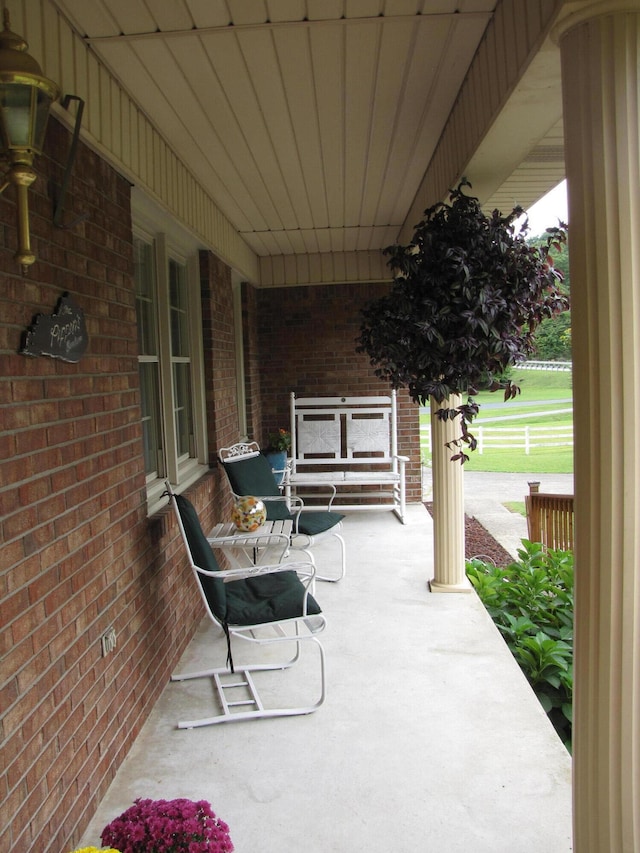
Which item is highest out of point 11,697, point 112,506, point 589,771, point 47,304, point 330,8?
point 330,8

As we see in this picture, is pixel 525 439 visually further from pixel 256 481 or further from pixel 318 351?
pixel 256 481

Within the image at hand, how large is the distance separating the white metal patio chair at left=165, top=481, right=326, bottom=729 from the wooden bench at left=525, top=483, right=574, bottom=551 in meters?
2.93

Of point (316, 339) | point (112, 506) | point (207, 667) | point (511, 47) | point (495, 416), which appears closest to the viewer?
point (511, 47)

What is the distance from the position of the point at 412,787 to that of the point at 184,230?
3246mm

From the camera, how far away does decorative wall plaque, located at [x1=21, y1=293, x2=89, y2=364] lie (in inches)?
77.6

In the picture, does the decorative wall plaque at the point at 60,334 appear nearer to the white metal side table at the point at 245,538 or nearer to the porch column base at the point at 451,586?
the white metal side table at the point at 245,538

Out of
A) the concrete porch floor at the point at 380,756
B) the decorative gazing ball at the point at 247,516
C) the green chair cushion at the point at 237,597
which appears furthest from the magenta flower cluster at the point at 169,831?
the decorative gazing ball at the point at 247,516

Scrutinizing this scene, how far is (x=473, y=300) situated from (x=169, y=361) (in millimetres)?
1968

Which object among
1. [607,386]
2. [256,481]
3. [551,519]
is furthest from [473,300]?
[551,519]

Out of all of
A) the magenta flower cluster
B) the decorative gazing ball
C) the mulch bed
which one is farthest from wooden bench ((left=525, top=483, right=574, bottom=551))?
the magenta flower cluster

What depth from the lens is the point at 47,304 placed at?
2.13 meters

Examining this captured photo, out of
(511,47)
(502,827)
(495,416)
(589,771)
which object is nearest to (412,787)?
(502,827)

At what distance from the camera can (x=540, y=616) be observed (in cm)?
408

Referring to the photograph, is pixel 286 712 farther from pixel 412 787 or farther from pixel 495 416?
pixel 495 416
